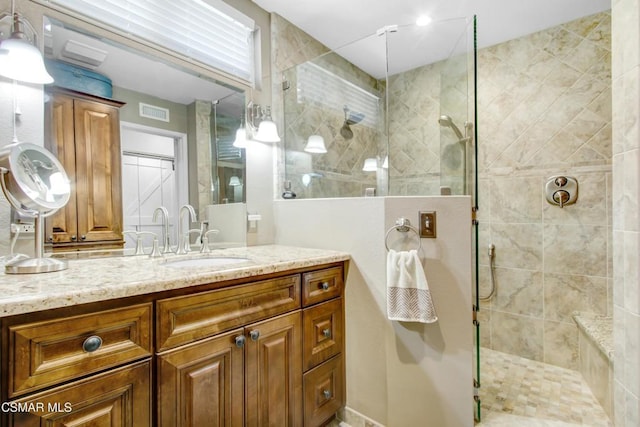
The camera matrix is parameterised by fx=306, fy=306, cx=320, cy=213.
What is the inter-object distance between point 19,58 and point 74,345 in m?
1.06

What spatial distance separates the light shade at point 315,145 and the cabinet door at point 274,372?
135cm

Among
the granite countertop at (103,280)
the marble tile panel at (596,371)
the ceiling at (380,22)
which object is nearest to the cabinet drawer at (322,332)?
the granite countertop at (103,280)

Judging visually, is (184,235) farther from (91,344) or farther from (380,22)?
(380,22)

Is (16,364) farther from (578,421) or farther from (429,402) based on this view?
(578,421)

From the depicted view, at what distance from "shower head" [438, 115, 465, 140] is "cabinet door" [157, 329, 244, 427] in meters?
1.62

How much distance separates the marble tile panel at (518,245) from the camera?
2.32 meters

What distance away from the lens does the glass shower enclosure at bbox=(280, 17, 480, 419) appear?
205cm

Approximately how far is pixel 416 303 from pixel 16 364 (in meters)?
1.34

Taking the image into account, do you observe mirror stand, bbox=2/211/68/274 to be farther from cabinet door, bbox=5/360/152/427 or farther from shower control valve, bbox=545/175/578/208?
shower control valve, bbox=545/175/578/208

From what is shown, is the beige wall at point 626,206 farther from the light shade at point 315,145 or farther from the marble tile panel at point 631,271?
the light shade at point 315,145

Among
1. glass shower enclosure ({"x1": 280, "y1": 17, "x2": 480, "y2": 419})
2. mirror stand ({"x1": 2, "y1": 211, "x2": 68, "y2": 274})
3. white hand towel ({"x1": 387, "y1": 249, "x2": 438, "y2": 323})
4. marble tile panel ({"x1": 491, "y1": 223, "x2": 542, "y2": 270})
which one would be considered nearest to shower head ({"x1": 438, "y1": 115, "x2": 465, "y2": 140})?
glass shower enclosure ({"x1": 280, "y1": 17, "x2": 480, "y2": 419})

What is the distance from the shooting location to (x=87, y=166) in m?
1.36

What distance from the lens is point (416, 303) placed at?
1.41 metres

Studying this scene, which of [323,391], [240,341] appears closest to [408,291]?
[323,391]
